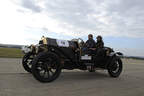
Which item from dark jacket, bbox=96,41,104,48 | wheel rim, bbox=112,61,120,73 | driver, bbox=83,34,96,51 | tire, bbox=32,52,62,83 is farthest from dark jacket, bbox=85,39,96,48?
tire, bbox=32,52,62,83

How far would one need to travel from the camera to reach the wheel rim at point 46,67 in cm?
409

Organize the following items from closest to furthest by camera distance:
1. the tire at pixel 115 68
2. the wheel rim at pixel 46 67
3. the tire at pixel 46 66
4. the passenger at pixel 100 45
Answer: the tire at pixel 46 66 → the wheel rim at pixel 46 67 → the passenger at pixel 100 45 → the tire at pixel 115 68

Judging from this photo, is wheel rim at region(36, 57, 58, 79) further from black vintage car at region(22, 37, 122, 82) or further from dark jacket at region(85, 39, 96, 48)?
dark jacket at region(85, 39, 96, 48)

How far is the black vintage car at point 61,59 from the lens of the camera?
4113mm

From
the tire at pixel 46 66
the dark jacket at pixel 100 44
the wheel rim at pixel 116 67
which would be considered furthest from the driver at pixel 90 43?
the tire at pixel 46 66

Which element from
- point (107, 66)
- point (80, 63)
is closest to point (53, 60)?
point (80, 63)

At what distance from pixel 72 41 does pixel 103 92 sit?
2.12m

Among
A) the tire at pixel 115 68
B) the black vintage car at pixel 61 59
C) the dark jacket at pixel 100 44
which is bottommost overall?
the tire at pixel 115 68

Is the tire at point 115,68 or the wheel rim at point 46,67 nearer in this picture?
the wheel rim at point 46,67

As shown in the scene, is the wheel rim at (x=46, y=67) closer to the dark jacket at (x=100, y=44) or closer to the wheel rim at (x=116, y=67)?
the dark jacket at (x=100, y=44)

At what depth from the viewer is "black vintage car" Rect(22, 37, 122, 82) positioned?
13.5 ft

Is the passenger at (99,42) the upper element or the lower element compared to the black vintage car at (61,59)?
upper

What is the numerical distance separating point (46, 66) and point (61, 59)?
22.8 inches

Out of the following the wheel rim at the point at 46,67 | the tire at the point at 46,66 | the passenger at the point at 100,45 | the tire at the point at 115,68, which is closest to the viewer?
the tire at the point at 46,66
